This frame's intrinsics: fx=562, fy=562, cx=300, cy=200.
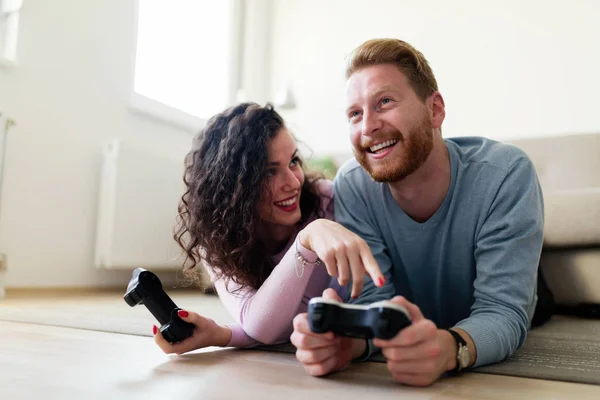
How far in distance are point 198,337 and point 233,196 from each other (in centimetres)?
29

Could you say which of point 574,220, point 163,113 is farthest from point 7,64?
point 574,220

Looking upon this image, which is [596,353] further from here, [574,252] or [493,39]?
[493,39]

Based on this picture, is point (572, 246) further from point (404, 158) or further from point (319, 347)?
point (319, 347)

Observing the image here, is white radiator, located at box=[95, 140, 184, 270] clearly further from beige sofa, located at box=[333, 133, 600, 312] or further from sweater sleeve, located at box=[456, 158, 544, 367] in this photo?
sweater sleeve, located at box=[456, 158, 544, 367]

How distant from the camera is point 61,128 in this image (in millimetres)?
2438

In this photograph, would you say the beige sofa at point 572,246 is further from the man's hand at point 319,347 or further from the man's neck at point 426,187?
the man's hand at point 319,347

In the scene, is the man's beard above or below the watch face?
above

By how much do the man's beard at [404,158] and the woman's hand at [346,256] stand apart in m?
0.26

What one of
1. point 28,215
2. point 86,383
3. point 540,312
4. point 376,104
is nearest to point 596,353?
point 540,312

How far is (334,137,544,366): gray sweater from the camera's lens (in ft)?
3.06

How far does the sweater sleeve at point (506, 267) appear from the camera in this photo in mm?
886

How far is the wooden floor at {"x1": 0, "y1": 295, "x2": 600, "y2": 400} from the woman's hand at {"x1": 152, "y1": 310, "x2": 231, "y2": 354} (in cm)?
2

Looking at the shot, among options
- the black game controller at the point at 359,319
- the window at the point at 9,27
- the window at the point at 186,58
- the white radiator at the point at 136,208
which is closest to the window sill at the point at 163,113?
the window at the point at 186,58

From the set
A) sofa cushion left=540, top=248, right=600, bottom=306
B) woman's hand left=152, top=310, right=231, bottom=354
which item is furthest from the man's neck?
sofa cushion left=540, top=248, right=600, bottom=306
